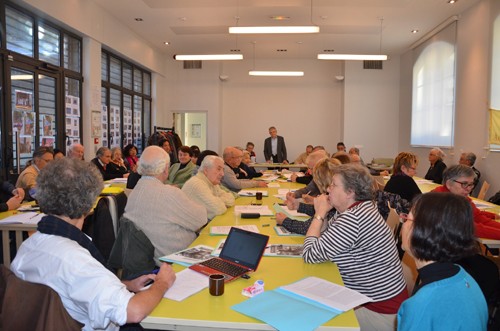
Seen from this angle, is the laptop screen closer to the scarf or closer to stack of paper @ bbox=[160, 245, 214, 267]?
stack of paper @ bbox=[160, 245, 214, 267]

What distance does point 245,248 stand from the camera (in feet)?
7.47

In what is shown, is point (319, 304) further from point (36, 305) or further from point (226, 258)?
point (36, 305)

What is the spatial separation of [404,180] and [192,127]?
1044 cm

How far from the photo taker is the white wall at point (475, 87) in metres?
7.20

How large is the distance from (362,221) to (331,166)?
1125mm

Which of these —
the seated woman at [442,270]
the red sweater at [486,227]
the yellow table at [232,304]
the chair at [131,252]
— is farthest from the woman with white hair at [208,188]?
the seated woman at [442,270]

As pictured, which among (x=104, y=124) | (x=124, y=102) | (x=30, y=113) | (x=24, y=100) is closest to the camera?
(x=24, y=100)

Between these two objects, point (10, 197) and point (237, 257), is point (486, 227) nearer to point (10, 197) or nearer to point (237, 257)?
point (237, 257)

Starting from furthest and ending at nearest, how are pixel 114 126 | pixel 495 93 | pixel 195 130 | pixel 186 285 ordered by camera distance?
pixel 195 130 → pixel 114 126 → pixel 495 93 → pixel 186 285

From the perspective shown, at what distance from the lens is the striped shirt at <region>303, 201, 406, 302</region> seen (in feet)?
7.48

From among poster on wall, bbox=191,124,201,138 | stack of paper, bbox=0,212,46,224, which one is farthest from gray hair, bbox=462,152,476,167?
poster on wall, bbox=191,124,201,138

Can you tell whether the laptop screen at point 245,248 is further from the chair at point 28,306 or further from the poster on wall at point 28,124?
the poster on wall at point 28,124

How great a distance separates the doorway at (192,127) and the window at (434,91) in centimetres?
647

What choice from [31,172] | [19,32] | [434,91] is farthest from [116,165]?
[434,91]
